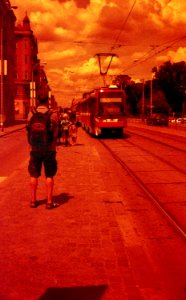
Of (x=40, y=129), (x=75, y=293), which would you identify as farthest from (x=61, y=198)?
(x=75, y=293)

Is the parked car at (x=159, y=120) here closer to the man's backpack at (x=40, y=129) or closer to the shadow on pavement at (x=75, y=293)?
the man's backpack at (x=40, y=129)

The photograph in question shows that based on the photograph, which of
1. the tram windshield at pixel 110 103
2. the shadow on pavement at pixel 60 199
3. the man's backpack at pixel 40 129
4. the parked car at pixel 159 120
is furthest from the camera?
the parked car at pixel 159 120

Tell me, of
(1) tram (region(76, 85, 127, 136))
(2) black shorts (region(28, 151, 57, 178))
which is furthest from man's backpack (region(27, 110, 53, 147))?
(1) tram (region(76, 85, 127, 136))

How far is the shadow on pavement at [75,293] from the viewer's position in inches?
171

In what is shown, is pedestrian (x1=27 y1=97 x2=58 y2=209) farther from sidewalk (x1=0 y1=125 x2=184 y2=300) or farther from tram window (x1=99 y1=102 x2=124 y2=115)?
tram window (x1=99 y1=102 x2=124 y2=115)

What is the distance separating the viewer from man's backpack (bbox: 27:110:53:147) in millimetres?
7777

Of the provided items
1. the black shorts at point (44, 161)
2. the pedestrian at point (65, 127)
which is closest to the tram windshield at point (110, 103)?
the pedestrian at point (65, 127)

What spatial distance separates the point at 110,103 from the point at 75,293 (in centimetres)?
2735

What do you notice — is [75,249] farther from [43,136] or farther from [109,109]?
[109,109]

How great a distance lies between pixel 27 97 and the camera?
10356 cm

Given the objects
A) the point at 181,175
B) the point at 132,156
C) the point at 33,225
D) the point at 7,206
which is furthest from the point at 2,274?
the point at 132,156

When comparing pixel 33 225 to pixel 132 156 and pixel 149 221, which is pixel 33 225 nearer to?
pixel 149 221

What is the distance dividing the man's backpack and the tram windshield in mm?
23561

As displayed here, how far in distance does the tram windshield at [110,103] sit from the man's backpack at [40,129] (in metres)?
23.6
